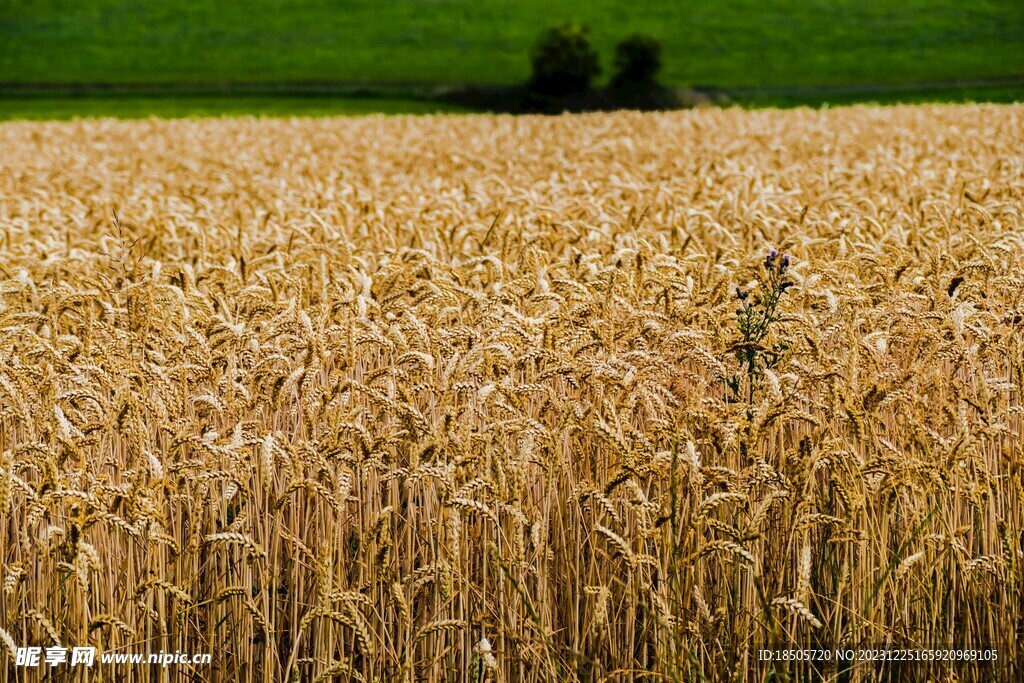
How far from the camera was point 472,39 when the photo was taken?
48094 mm

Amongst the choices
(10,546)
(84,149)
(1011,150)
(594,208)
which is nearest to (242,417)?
(10,546)

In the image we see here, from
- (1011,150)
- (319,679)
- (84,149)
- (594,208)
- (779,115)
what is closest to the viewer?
(319,679)

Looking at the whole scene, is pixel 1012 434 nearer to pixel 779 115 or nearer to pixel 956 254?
pixel 956 254

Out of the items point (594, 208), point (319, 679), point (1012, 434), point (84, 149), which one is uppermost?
point (84, 149)

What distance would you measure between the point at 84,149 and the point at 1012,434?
52.7ft

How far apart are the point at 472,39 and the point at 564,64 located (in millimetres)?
11961

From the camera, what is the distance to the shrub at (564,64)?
37219 mm

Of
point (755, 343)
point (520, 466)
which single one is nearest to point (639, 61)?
point (755, 343)

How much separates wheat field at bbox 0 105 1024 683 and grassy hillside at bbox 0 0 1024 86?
39.4 meters

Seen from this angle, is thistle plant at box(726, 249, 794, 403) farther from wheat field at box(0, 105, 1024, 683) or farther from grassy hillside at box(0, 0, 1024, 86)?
grassy hillside at box(0, 0, 1024, 86)

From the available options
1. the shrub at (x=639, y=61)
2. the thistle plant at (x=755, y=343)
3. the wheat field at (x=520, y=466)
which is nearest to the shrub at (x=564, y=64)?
the shrub at (x=639, y=61)

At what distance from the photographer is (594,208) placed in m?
8.46

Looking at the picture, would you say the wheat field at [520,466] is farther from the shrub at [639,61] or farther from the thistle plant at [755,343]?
the shrub at [639,61]

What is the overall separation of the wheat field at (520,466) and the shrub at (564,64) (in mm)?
31803
